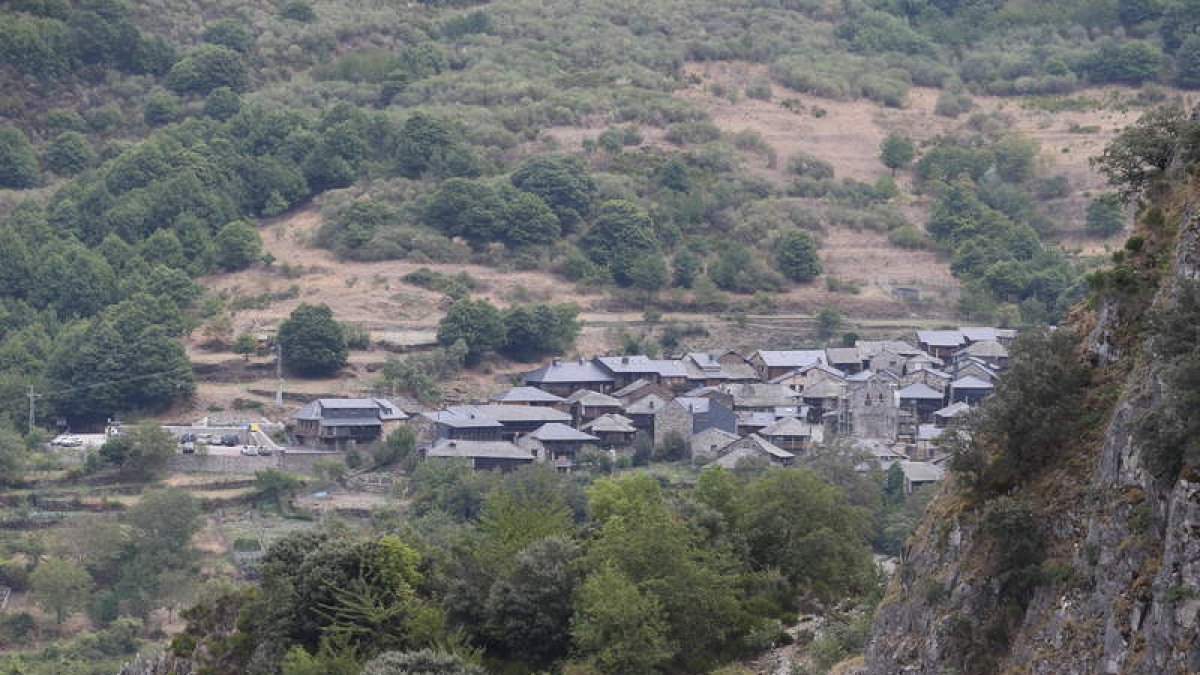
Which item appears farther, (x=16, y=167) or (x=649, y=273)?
(x=16, y=167)

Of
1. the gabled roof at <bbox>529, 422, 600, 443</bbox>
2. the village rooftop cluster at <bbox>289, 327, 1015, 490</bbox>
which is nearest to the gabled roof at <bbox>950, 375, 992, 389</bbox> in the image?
the village rooftop cluster at <bbox>289, 327, 1015, 490</bbox>

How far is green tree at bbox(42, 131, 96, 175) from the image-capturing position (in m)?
105

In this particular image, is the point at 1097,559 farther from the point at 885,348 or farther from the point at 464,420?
the point at 885,348

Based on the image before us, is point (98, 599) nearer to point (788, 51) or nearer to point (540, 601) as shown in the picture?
point (540, 601)

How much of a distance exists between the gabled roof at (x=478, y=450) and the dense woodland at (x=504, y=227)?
2.71m

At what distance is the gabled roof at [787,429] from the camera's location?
253 ft

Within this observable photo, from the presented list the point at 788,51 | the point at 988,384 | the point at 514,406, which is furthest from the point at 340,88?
the point at 988,384

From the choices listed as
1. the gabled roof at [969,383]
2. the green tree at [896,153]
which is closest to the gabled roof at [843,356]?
the gabled roof at [969,383]

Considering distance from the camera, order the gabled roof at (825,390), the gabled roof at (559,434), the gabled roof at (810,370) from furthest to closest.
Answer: the gabled roof at (810,370) → the gabled roof at (825,390) → the gabled roof at (559,434)

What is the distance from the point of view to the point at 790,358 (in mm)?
85250

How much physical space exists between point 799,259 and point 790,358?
29.4 ft

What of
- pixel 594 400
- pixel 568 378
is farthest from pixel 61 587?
pixel 568 378

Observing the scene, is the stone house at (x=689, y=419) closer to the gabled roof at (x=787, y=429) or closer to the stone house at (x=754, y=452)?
the gabled roof at (x=787, y=429)

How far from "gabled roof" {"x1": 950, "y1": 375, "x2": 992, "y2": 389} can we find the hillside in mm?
50995
